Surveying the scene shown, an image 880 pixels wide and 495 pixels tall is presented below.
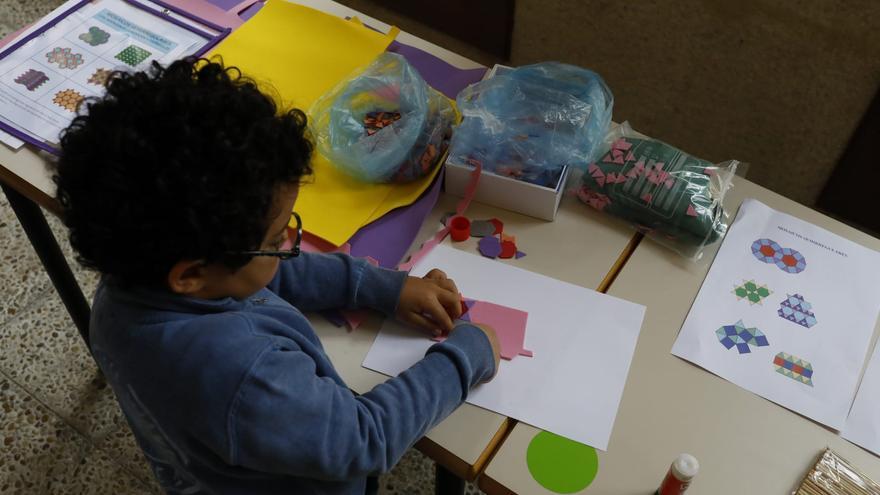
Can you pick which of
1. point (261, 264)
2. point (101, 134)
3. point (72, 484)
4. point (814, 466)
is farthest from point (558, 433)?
point (72, 484)

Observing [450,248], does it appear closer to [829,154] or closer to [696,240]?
[696,240]

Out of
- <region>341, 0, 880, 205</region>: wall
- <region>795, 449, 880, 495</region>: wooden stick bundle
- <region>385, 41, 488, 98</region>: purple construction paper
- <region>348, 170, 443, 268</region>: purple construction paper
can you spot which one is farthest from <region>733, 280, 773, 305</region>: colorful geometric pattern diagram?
<region>341, 0, 880, 205</region>: wall

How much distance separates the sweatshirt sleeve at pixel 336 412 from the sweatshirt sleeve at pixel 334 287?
0.11 meters

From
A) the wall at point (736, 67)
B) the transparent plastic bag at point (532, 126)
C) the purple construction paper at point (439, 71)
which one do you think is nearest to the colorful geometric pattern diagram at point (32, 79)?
the purple construction paper at point (439, 71)

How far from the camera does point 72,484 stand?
1564 millimetres

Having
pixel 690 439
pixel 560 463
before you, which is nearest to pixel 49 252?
pixel 560 463

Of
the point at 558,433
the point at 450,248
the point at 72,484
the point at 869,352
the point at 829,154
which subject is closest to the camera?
the point at 558,433

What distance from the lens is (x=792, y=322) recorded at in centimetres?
100

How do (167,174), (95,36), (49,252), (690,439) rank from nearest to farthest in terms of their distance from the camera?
(167,174)
(690,439)
(95,36)
(49,252)

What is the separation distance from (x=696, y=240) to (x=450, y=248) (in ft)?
1.19

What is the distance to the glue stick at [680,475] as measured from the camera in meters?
0.77

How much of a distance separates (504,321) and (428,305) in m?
0.11

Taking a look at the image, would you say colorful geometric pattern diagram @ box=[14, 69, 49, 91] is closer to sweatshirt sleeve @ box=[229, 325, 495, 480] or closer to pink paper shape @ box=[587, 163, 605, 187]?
sweatshirt sleeve @ box=[229, 325, 495, 480]

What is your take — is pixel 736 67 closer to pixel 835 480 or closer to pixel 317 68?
pixel 317 68
